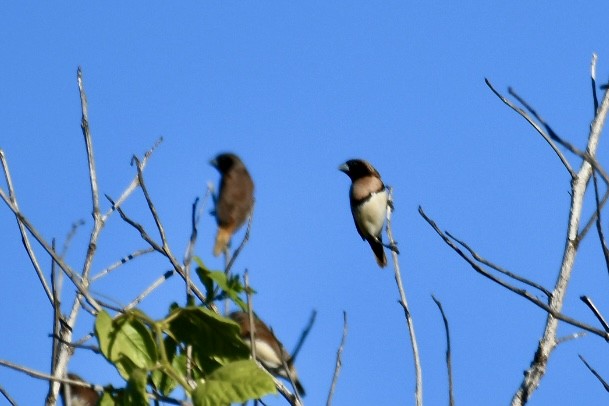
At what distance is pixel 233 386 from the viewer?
94.5 inches

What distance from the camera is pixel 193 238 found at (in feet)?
12.8

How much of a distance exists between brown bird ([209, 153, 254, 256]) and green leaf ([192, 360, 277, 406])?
425 cm

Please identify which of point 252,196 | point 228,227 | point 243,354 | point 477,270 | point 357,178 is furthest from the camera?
point 357,178

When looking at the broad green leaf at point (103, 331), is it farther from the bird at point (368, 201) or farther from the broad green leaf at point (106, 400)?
the bird at point (368, 201)

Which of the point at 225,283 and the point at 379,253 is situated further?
the point at 379,253

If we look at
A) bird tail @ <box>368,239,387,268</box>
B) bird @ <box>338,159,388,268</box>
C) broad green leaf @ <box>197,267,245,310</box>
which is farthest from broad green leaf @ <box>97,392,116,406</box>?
bird tail @ <box>368,239,387,268</box>

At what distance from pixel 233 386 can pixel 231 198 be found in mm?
5281

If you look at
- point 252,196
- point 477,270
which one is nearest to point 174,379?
point 477,270

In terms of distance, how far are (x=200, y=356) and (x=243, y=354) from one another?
10 centimetres

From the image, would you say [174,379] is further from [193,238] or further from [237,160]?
[237,160]

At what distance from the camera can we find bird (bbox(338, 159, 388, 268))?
9.87m

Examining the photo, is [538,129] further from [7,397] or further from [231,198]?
[231,198]

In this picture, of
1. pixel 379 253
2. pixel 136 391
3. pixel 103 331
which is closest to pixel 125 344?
pixel 103 331

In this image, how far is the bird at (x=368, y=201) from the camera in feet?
32.4
